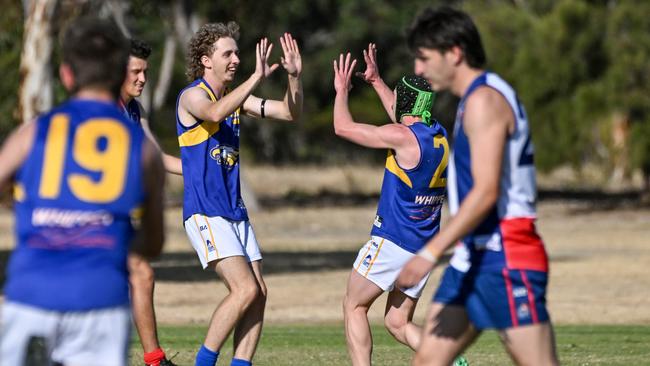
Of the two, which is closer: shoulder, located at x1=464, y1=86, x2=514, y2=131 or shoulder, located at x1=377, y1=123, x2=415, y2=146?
shoulder, located at x1=464, y1=86, x2=514, y2=131

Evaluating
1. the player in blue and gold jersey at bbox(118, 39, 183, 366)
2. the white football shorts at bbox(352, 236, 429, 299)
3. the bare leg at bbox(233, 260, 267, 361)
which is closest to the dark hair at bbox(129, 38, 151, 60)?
the player in blue and gold jersey at bbox(118, 39, 183, 366)

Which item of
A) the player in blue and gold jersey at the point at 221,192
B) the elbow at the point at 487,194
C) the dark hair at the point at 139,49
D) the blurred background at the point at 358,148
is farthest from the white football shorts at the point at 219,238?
the elbow at the point at 487,194

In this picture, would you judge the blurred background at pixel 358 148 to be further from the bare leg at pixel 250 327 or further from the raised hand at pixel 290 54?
the raised hand at pixel 290 54

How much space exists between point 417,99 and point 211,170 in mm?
1459

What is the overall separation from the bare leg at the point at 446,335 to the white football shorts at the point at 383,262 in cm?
244

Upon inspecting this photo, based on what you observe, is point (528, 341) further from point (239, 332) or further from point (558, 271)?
point (558, 271)

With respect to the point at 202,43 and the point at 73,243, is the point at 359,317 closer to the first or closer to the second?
the point at 202,43

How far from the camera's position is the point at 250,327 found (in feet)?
28.6

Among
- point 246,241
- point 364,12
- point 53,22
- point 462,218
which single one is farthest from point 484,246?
point 364,12

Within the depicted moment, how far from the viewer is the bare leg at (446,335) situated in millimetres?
5957

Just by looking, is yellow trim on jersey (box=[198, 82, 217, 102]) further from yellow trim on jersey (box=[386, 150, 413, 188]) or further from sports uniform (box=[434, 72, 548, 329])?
sports uniform (box=[434, 72, 548, 329])

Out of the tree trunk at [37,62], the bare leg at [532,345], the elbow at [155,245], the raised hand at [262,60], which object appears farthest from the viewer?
the tree trunk at [37,62]

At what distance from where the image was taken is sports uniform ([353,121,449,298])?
27.6 feet

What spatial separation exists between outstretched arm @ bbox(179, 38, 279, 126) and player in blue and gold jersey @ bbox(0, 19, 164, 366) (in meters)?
3.23
